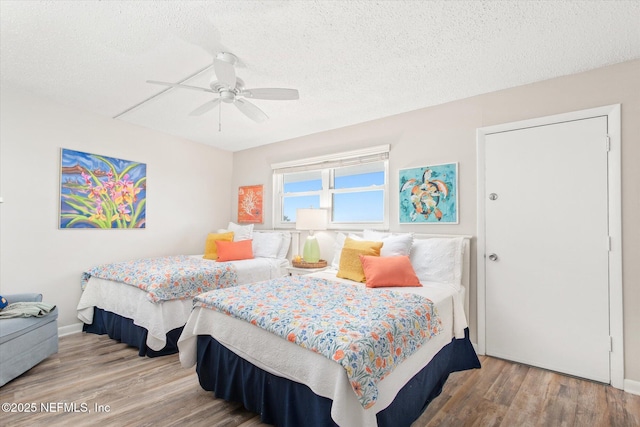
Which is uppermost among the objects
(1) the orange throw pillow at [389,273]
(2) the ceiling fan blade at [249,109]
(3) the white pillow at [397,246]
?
(2) the ceiling fan blade at [249,109]

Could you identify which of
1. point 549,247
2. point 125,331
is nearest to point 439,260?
point 549,247

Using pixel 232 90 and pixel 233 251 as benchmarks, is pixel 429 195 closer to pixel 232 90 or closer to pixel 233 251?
pixel 232 90

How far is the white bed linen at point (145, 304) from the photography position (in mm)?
2598

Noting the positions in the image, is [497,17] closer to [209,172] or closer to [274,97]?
[274,97]

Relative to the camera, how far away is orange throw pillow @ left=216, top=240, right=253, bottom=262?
12.0 ft

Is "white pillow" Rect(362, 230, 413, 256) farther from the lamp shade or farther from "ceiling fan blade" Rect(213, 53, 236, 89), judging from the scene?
"ceiling fan blade" Rect(213, 53, 236, 89)

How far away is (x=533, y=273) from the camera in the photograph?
253 cm

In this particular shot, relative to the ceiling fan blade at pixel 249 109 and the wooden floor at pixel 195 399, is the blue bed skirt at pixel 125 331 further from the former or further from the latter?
the ceiling fan blade at pixel 249 109

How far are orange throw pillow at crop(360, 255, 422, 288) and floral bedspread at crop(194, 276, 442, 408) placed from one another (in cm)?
26

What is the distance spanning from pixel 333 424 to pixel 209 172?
4.19m

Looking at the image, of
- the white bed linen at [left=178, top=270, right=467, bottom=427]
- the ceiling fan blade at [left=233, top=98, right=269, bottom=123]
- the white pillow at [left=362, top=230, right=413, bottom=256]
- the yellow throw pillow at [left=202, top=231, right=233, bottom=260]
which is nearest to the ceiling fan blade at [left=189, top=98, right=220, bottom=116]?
the ceiling fan blade at [left=233, top=98, right=269, bottom=123]

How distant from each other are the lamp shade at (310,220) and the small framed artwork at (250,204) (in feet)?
3.92

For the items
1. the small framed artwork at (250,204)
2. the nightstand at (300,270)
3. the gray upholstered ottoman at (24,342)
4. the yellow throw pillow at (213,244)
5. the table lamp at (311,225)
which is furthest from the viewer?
the small framed artwork at (250,204)

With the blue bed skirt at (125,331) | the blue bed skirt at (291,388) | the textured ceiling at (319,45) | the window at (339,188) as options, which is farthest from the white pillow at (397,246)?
the blue bed skirt at (125,331)
